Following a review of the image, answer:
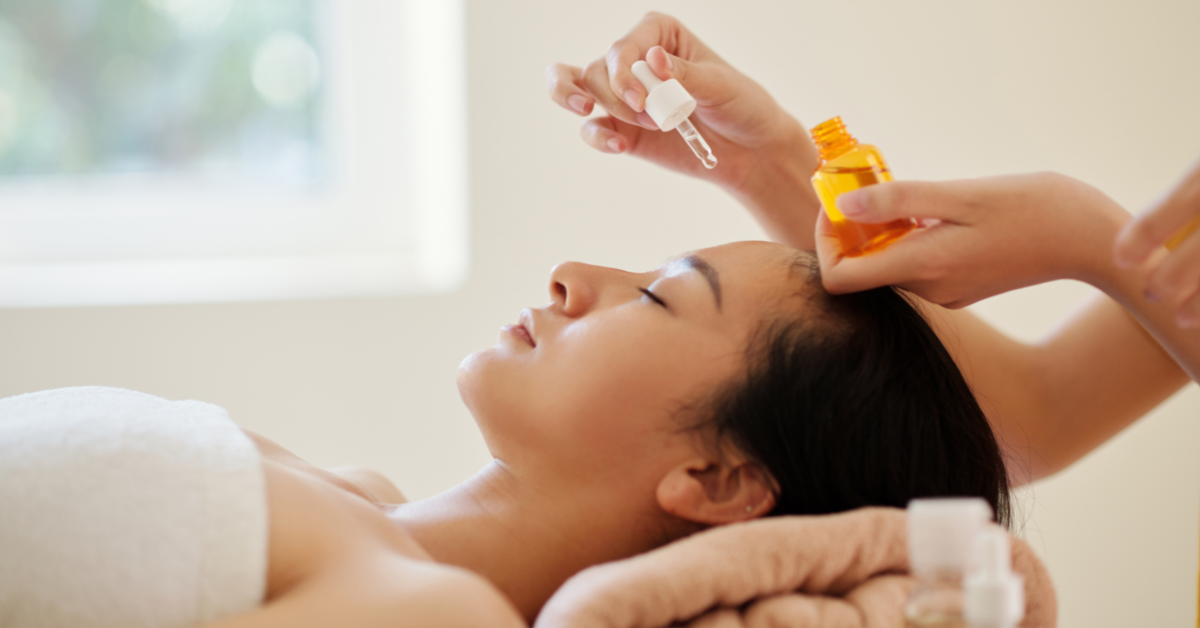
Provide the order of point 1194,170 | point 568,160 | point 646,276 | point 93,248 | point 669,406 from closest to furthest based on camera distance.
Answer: point 1194,170, point 669,406, point 646,276, point 568,160, point 93,248

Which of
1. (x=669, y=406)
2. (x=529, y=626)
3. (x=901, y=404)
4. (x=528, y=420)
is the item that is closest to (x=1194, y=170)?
(x=901, y=404)

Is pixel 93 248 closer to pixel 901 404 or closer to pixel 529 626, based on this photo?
pixel 529 626

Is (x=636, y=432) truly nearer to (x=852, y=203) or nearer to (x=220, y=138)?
(x=852, y=203)

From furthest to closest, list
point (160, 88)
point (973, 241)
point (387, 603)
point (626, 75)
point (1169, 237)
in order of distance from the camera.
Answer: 1. point (160, 88)
2. point (626, 75)
3. point (973, 241)
4. point (1169, 237)
5. point (387, 603)

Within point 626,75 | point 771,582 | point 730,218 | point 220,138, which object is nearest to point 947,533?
point 771,582

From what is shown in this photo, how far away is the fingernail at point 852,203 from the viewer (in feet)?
2.54

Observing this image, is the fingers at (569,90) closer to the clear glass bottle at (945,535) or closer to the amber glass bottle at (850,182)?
the amber glass bottle at (850,182)

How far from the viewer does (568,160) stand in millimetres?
1812

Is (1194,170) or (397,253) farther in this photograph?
(397,253)

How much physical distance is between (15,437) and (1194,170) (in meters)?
0.98

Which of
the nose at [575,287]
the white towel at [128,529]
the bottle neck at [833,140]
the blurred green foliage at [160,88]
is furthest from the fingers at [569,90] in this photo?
the blurred green foliage at [160,88]

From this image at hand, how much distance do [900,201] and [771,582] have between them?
1.14 ft

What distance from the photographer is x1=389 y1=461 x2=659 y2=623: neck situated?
0.87 metres

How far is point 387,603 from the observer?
1.95 ft
